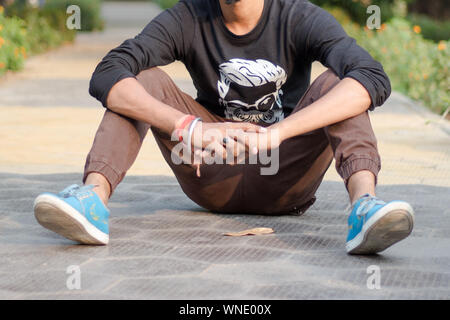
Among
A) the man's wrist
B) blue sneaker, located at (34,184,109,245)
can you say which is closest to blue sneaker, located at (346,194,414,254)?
the man's wrist

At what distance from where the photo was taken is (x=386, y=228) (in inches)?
123

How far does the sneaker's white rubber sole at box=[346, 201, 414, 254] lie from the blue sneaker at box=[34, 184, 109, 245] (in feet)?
3.35

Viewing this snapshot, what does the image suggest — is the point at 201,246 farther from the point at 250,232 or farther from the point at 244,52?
the point at 244,52

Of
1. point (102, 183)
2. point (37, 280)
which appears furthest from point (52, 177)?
point (37, 280)

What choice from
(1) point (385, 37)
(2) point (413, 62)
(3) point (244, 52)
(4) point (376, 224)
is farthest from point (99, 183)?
(1) point (385, 37)

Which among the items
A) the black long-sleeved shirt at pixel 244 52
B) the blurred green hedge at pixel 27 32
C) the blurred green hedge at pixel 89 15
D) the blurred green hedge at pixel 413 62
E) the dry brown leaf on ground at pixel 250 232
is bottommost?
the blurred green hedge at pixel 89 15

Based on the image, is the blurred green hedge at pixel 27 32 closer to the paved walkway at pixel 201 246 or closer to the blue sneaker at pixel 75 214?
the paved walkway at pixel 201 246

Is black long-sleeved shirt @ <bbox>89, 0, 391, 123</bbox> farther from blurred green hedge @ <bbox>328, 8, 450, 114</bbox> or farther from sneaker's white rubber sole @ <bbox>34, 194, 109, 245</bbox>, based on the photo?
blurred green hedge @ <bbox>328, 8, 450, 114</bbox>

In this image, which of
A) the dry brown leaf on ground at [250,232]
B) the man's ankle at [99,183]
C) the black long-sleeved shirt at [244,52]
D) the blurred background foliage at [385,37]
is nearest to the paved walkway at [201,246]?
the dry brown leaf on ground at [250,232]

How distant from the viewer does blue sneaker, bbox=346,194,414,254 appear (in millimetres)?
3082

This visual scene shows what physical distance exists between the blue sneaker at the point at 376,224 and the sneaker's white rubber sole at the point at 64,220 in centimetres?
103

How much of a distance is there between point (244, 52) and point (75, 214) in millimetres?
1149

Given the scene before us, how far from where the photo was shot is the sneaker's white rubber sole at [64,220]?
3.23 metres

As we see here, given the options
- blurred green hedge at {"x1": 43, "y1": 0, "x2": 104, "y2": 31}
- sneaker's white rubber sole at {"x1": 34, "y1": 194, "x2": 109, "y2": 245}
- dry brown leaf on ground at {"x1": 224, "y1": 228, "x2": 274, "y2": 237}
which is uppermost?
sneaker's white rubber sole at {"x1": 34, "y1": 194, "x2": 109, "y2": 245}
